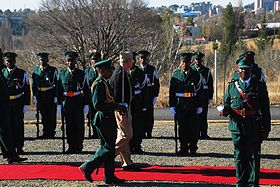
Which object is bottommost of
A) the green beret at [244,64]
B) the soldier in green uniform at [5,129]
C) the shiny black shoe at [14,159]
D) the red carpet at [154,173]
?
the red carpet at [154,173]

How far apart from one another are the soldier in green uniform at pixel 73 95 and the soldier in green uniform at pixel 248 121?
3644mm

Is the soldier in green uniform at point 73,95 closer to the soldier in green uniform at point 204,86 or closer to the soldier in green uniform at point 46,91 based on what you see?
the soldier in green uniform at point 46,91

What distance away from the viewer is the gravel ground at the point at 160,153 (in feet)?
25.9

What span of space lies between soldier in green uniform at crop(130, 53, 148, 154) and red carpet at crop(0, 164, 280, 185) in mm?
1177

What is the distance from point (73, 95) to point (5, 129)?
5.07 ft

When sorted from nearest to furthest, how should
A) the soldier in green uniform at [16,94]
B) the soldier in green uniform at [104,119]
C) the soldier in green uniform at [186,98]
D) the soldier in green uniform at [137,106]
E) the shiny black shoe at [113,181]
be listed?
A: the soldier in green uniform at [104,119] → the shiny black shoe at [113,181] → the soldier in green uniform at [186,98] → the soldier in green uniform at [137,106] → the soldier in green uniform at [16,94]

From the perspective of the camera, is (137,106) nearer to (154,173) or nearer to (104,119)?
(154,173)

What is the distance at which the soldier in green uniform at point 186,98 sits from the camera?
31.2ft

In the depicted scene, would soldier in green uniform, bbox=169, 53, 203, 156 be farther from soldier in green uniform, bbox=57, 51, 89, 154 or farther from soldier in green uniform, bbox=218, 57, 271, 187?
soldier in green uniform, bbox=218, 57, 271, 187

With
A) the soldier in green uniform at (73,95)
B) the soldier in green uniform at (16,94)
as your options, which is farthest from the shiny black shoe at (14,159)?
the soldier in green uniform at (73,95)

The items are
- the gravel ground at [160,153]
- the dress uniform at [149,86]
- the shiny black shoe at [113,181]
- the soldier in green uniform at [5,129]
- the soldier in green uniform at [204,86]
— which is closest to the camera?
the shiny black shoe at [113,181]

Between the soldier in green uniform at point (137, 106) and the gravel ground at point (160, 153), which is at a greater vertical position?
the soldier in green uniform at point (137, 106)

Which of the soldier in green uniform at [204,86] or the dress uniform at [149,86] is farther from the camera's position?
the dress uniform at [149,86]

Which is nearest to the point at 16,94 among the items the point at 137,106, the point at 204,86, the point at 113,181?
the point at 137,106
